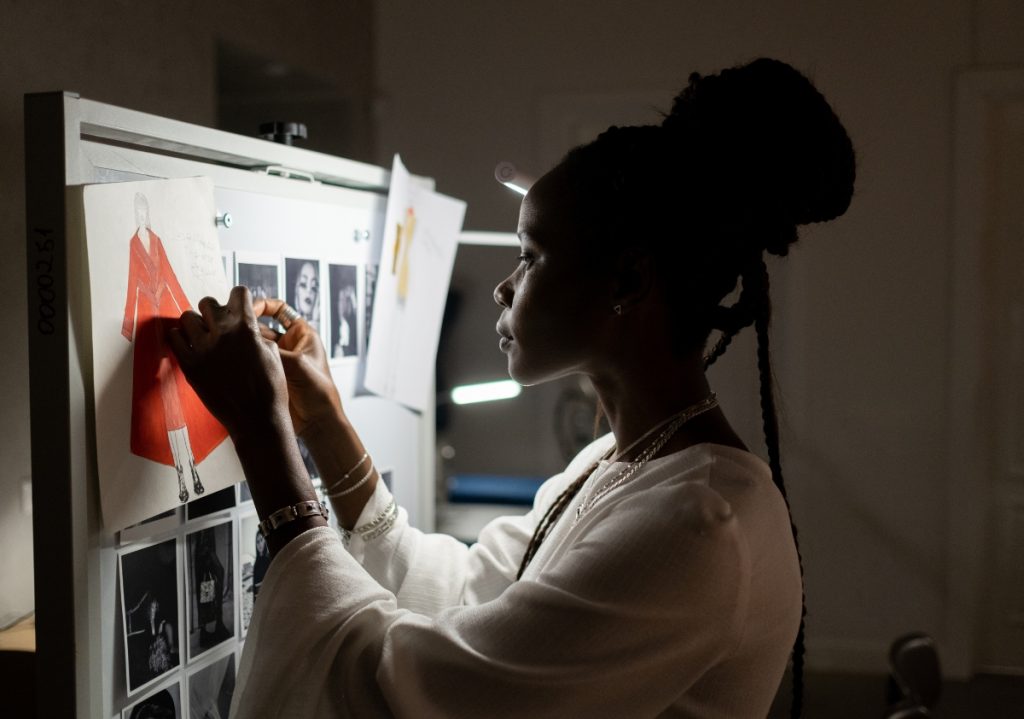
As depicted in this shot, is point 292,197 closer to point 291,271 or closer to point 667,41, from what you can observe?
point 291,271

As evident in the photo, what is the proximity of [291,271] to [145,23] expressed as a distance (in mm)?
1221

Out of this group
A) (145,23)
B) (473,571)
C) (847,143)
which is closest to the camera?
(847,143)

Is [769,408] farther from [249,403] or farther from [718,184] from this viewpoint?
[249,403]

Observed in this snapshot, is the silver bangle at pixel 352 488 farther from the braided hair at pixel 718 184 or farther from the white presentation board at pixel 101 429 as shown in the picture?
the braided hair at pixel 718 184

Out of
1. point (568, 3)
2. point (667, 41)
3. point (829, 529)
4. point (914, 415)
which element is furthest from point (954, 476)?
point (568, 3)

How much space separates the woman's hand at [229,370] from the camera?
0.80 meters

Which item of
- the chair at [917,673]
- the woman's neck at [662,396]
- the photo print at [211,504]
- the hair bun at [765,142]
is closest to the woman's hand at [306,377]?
the photo print at [211,504]

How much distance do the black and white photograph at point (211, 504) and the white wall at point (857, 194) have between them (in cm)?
251

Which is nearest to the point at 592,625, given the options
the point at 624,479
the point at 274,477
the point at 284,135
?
the point at 624,479

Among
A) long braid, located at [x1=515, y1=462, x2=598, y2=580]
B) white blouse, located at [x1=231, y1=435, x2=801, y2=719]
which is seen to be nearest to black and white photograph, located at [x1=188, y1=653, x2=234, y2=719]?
white blouse, located at [x1=231, y1=435, x2=801, y2=719]

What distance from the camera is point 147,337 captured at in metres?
0.77

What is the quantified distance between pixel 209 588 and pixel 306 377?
Answer: 0.25 meters

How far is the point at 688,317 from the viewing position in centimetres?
86

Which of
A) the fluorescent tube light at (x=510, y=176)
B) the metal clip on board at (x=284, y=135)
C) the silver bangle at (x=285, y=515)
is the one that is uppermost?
the metal clip on board at (x=284, y=135)
